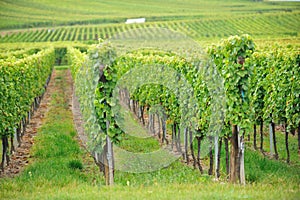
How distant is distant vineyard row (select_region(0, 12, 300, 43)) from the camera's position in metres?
80.6

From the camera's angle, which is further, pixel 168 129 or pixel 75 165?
pixel 168 129

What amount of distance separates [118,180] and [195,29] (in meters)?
77.7

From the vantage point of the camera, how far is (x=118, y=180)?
10125 mm

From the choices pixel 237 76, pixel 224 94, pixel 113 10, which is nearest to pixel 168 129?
pixel 224 94

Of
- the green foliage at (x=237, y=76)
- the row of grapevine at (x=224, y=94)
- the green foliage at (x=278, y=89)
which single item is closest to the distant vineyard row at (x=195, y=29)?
the green foliage at (x=278, y=89)

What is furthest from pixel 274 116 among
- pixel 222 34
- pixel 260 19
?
pixel 260 19

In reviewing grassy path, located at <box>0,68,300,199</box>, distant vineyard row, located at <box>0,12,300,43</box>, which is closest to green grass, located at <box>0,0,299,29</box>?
distant vineyard row, located at <box>0,12,300,43</box>

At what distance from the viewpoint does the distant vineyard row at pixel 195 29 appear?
265ft

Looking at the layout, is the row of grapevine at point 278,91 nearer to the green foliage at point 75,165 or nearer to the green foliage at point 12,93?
the green foliage at point 75,165

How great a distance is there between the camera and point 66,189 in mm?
8680

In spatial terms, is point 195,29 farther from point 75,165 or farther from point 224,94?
point 224,94

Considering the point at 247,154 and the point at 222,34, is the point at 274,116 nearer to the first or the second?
the point at 247,154

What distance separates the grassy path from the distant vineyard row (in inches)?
2632

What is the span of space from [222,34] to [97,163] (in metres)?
71.0
